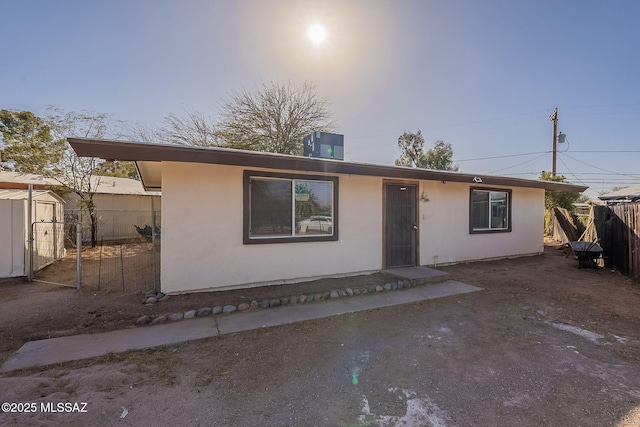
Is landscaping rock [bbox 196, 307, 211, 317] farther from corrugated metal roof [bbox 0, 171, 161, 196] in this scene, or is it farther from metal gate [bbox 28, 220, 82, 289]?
corrugated metal roof [bbox 0, 171, 161, 196]

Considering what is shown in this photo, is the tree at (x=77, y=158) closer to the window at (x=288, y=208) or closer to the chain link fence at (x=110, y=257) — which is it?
the chain link fence at (x=110, y=257)

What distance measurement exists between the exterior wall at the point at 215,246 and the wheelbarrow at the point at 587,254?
6.88 m

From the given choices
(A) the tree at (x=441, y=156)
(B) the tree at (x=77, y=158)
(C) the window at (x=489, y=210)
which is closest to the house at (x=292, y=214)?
(C) the window at (x=489, y=210)

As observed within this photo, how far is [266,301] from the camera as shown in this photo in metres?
4.55

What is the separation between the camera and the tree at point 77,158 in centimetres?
1050

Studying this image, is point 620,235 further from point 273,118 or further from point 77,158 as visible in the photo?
point 77,158

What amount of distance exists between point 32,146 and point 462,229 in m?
15.1

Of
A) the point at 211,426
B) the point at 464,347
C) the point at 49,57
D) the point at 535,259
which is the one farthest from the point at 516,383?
the point at 49,57

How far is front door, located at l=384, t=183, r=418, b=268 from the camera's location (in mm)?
6812

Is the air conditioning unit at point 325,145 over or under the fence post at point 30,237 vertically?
→ over

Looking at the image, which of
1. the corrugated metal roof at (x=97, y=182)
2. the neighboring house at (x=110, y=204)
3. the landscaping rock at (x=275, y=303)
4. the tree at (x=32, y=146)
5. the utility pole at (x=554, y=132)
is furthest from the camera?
the utility pole at (x=554, y=132)

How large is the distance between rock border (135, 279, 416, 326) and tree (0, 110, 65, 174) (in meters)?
9.60

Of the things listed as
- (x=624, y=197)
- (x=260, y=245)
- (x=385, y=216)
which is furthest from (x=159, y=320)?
(x=624, y=197)

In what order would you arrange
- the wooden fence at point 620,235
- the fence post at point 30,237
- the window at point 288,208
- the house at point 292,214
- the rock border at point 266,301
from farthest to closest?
the wooden fence at point 620,235 < the fence post at point 30,237 < the window at point 288,208 < the house at point 292,214 < the rock border at point 266,301
